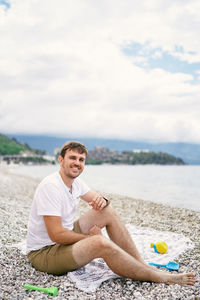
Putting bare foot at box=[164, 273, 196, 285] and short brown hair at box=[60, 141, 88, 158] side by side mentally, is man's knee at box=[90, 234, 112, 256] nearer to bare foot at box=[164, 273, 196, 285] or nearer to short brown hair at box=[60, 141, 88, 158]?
bare foot at box=[164, 273, 196, 285]

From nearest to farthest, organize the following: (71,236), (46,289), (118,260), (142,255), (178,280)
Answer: (46,289) < (118,260) < (71,236) < (178,280) < (142,255)

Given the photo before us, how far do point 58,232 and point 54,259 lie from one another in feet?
1.93

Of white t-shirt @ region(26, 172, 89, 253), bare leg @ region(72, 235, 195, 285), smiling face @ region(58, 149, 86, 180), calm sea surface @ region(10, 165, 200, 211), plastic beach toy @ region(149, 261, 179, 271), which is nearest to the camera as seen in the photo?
bare leg @ region(72, 235, 195, 285)

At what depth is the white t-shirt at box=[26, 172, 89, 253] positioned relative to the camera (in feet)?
15.4

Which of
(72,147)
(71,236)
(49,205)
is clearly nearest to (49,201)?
(49,205)

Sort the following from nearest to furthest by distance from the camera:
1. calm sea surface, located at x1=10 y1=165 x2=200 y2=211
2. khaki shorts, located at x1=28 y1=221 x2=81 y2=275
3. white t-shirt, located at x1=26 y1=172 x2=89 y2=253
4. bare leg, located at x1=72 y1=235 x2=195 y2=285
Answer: bare leg, located at x1=72 y1=235 x2=195 y2=285
white t-shirt, located at x1=26 y1=172 x2=89 y2=253
khaki shorts, located at x1=28 y1=221 x2=81 y2=275
calm sea surface, located at x1=10 y1=165 x2=200 y2=211

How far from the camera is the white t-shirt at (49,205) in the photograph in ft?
15.4

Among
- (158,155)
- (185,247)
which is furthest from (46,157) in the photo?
(185,247)

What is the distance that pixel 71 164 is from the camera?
198 inches

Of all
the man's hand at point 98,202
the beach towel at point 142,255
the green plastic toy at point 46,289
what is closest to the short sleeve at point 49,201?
the man's hand at point 98,202

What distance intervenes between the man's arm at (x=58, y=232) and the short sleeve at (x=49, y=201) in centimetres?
9

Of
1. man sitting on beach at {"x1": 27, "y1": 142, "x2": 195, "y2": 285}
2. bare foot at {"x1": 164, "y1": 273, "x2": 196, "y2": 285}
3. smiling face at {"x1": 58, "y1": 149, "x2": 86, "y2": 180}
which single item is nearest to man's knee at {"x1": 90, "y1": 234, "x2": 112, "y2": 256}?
man sitting on beach at {"x1": 27, "y1": 142, "x2": 195, "y2": 285}

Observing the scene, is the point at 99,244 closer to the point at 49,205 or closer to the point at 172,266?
the point at 49,205

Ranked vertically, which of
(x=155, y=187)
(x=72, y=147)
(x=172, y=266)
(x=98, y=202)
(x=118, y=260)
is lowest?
(x=155, y=187)
